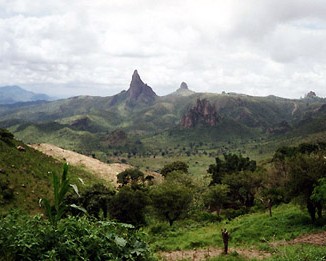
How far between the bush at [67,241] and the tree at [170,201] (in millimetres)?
41732

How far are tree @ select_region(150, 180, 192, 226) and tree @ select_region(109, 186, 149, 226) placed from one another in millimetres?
1760

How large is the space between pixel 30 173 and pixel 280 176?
4360cm

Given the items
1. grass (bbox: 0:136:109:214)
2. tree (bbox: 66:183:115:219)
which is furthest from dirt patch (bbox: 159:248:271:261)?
tree (bbox: 66:183:115:219)

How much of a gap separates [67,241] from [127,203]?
41.8 meters

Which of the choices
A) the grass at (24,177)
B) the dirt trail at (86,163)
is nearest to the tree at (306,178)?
the grass at (24,177)

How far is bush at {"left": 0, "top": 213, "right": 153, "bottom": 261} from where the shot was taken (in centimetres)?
1121

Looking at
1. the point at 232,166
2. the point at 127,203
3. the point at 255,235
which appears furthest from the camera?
the point at 232,166

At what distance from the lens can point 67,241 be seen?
11367 millimetres

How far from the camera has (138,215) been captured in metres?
56.4

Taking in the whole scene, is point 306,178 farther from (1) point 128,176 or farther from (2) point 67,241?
(1) point 128,176

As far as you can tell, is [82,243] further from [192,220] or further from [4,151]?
[4,151]

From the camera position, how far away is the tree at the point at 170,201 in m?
55.0

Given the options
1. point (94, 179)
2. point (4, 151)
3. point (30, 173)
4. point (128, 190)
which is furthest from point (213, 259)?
point (94, 179)

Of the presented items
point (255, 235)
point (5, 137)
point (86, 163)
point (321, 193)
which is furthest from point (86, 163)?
point (321, 193)
